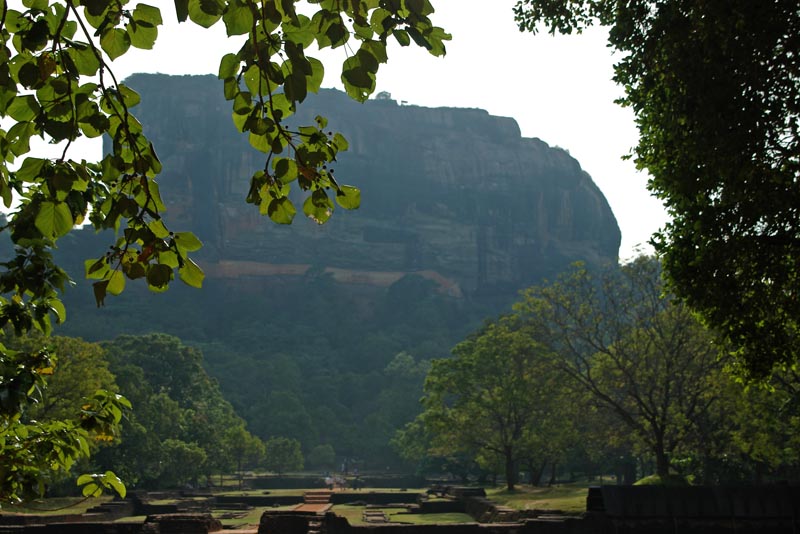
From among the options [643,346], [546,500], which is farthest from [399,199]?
[546,500]

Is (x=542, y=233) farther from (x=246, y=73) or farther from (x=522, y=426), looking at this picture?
(x=246, y=73)

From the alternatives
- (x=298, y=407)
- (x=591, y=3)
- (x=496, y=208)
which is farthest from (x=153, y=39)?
(x=496, y=208)

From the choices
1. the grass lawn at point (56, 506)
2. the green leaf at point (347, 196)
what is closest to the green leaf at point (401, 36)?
the green leaf at point (347, 196)

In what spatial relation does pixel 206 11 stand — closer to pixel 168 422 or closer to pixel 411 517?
pixel 411 517

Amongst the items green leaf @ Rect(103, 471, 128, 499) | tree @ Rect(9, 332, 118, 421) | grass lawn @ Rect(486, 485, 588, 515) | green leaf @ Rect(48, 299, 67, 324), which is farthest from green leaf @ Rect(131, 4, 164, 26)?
tree @ Rect(9, 332, 118, 421)

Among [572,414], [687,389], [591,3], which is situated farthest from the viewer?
[572,414]

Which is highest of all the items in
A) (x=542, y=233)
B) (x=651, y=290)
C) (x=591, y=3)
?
(x=542, y=233)

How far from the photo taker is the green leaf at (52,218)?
242 centimetres

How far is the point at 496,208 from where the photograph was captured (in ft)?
415

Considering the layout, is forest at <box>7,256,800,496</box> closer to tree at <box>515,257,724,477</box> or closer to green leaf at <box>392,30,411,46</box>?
tree at <box>515,257,724,477</box>

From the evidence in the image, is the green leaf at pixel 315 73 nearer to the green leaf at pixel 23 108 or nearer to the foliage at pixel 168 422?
the green leaf at pixel 23 108

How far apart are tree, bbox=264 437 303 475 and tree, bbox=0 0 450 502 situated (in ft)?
173

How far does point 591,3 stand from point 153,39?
35.1 ft

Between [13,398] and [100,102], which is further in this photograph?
[13,398]
